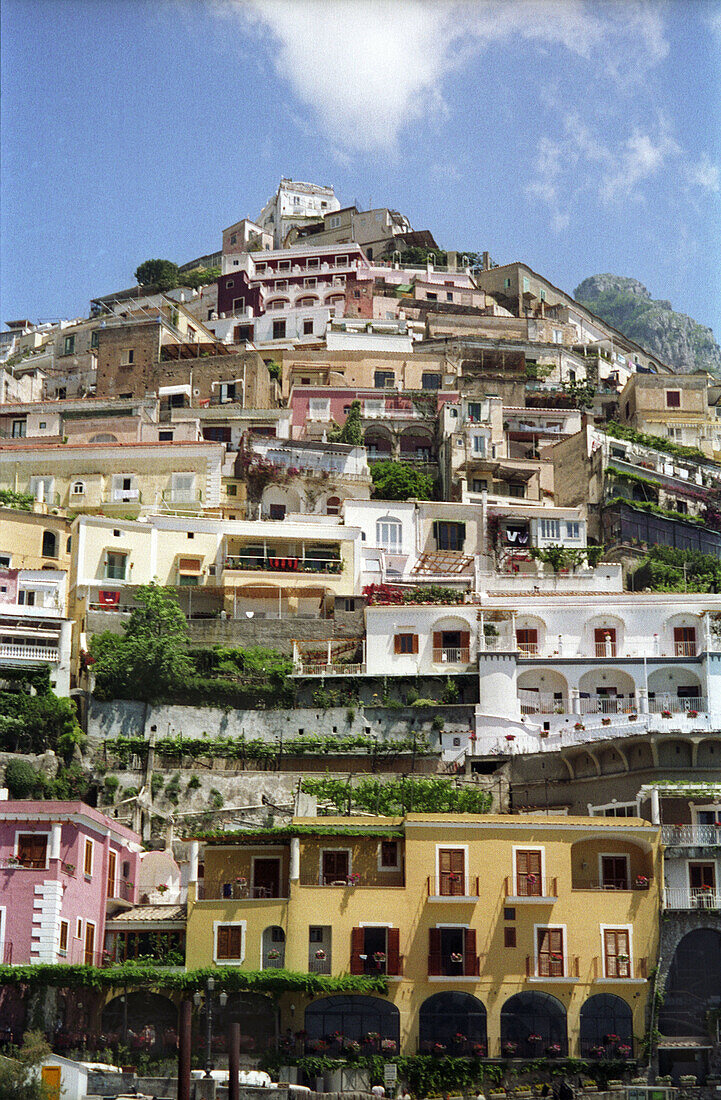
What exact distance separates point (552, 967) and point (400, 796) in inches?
395

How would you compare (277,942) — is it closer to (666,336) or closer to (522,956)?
(522,956)

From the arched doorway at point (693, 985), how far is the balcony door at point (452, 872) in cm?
649

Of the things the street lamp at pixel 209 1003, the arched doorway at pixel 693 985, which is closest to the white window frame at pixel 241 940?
the street lamp at pixel 209 1003

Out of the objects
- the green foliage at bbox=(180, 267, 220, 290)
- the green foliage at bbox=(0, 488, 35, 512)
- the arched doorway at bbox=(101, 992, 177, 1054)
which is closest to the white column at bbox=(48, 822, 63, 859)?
the arched doorway at bbox=(101, 992, 177, 1054)

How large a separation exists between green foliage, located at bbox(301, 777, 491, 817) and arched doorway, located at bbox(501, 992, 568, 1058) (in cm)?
886

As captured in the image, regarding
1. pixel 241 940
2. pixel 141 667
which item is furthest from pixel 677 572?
pixel 241 940

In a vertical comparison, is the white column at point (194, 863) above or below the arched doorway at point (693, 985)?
above

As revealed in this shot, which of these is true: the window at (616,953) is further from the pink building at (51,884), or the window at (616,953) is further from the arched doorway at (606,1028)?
the pink building at (51,884)

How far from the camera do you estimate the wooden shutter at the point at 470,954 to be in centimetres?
4122

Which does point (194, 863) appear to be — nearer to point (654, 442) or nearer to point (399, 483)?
point (399, 483)

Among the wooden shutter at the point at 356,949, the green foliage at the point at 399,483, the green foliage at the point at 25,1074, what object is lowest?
the green foliage at the point at 25,1074

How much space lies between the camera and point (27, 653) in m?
57.0

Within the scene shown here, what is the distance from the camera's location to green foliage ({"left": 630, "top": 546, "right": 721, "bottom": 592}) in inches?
2665

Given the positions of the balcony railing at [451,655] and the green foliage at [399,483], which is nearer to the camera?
the balcony railing at [451,655]
